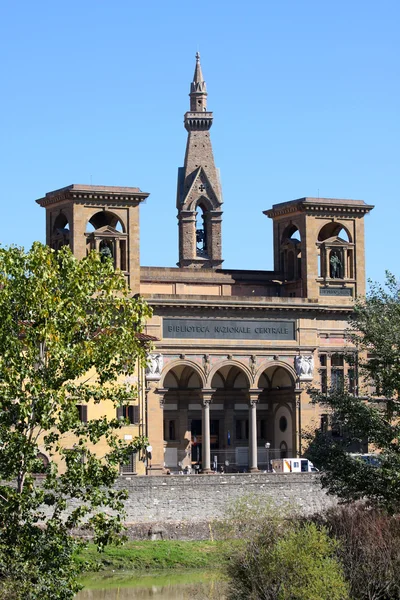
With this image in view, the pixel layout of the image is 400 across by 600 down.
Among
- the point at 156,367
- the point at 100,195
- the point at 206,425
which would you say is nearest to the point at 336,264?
the point at 206,425

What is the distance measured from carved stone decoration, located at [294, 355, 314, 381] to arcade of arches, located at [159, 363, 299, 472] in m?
0.62

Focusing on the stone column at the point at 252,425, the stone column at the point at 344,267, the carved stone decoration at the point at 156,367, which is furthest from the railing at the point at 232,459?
the stone column at the point at 344,267

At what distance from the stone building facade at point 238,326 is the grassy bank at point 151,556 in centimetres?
1492

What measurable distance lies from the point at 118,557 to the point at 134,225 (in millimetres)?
27142

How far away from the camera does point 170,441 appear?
94.1 metres

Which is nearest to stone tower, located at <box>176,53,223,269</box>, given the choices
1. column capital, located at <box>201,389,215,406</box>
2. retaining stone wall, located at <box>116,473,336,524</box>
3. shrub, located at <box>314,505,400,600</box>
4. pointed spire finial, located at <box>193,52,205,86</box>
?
pointed spire finial, located at <box>193,52,205,86</box>

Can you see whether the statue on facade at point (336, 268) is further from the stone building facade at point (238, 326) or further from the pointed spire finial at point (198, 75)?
the pointed spire finial at point (198, 75)

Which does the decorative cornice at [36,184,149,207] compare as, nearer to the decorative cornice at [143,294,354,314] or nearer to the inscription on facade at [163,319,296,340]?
the decorative cornice at [143,294,354,314]

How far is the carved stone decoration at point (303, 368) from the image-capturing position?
93.1 metres

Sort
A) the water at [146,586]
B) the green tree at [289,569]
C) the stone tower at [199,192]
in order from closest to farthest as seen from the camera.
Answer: the green tree at [289,569], the water at [146,586], the stone tower at [199,192]

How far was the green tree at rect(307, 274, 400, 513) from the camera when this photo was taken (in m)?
56.1

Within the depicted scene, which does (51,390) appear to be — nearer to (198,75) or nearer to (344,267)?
(344,267)

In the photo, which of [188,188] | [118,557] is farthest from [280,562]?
[188,188]

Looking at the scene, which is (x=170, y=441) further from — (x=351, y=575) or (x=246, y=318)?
(x=351, y=575)
